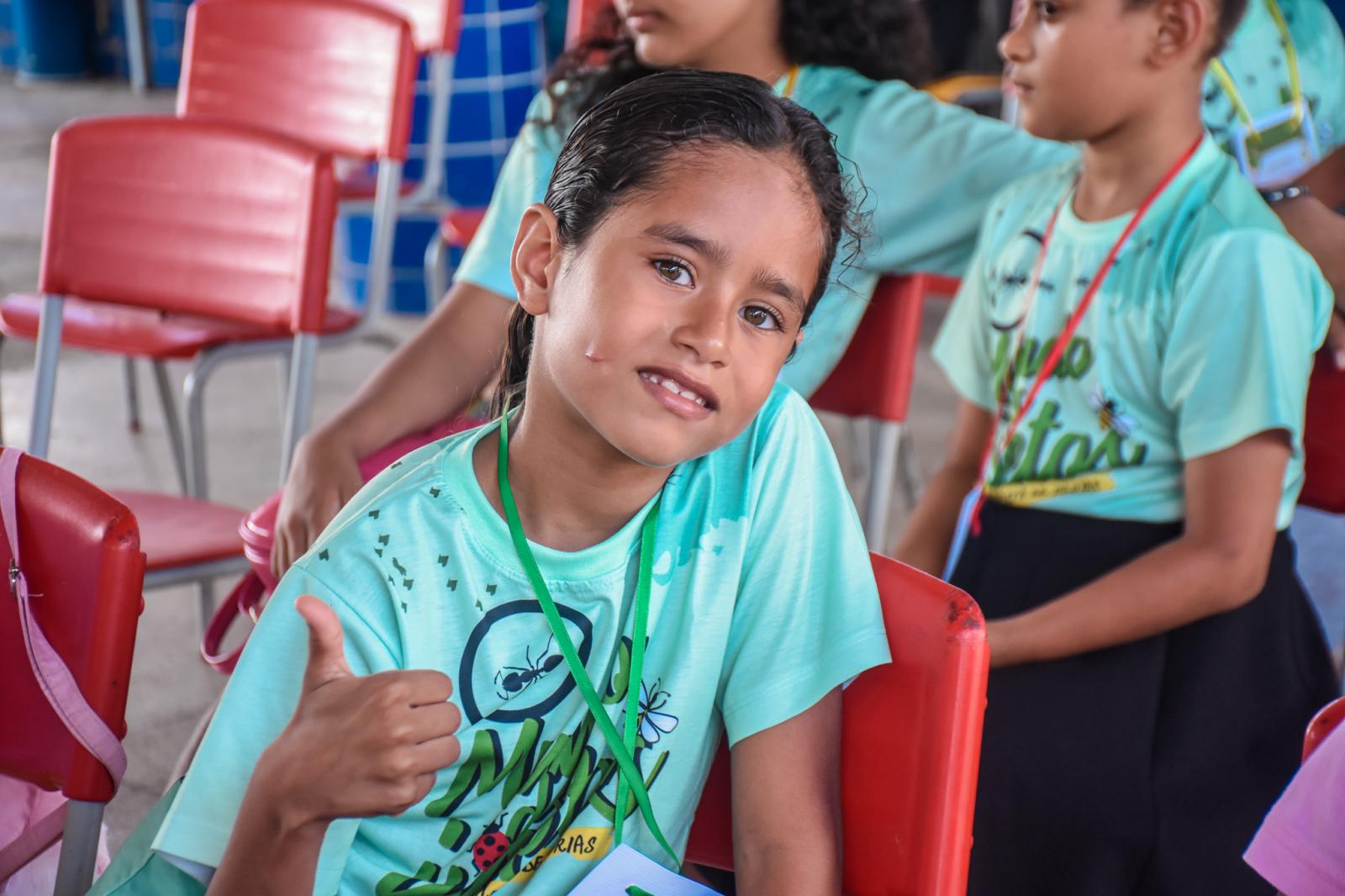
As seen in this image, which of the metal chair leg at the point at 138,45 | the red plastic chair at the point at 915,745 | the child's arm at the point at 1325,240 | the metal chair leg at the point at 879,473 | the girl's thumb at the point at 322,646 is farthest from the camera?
the metal chair leg at the point at 138,45

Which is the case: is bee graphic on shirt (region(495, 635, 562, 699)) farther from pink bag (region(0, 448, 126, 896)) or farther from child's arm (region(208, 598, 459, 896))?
pink bag (region(0, 448, 126, 896))

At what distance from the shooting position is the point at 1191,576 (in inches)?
49.6

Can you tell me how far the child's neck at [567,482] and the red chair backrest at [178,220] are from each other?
1.04 meters

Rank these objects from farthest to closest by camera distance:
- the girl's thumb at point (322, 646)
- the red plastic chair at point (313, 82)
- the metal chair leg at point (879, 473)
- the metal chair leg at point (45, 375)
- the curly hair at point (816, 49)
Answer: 1. the red plastic chair at point (313, 82)
2. the metal chair leg at point (45, 375)
3. the metal chair leg at point (879, 473)
4. the curly hair at point (816, 49)
5. the girl's thumb at point (322, 646)

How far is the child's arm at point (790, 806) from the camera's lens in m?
0.89

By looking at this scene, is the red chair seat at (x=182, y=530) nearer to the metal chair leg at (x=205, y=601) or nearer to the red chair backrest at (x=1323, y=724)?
the metal chair leg at (x=205, y=601)

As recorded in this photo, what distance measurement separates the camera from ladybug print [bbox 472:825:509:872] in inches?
36.4

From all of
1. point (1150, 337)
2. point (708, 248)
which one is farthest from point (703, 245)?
point (1150, 337)

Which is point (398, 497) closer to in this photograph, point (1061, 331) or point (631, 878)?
point (631, 878)

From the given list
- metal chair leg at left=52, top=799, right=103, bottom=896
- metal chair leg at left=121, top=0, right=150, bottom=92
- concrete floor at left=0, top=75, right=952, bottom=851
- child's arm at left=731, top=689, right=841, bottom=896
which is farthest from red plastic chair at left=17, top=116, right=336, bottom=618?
metal chair leg at left=121, top=0, right=150, bottom=92

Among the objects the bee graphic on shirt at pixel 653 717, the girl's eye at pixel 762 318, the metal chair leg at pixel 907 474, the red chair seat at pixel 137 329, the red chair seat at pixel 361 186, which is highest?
the girl's eye at pixel 762 318

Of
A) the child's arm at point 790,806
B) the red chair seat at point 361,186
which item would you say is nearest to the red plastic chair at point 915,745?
the child's arm at point 790,806

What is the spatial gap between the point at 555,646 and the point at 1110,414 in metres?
0.68

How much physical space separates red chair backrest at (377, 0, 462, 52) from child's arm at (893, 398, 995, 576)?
6.58ft
